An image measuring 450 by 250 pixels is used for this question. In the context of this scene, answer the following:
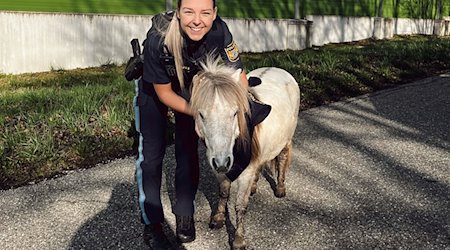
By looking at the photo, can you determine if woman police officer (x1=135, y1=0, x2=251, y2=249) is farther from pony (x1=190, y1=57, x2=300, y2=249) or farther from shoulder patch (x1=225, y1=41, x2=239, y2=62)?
pony (x1=190, y1=57, x2=300, y2=249)

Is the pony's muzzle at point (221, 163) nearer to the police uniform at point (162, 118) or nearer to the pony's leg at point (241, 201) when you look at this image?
the police uniform at point (162, 118)

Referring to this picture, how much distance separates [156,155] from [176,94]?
0.49m

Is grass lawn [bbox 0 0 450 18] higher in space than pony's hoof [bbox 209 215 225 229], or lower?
higher

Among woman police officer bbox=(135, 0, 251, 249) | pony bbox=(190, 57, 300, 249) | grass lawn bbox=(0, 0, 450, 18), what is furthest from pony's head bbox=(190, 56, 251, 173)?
grass lawn bbox=(0, 0, 450, 18)

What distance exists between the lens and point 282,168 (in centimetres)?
448

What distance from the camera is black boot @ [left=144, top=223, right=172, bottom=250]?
132 inches

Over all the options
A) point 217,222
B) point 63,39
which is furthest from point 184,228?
point 63,39

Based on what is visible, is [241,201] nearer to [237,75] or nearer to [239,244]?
[239,244]

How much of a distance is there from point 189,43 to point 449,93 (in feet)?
23.1

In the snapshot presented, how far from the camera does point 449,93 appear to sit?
28.6ft

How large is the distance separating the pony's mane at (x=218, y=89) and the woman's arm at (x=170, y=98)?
0.13 metres

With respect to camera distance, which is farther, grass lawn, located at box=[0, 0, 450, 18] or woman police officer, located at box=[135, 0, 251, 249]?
grass lawn, located at box=[0, 0, 450, 18]

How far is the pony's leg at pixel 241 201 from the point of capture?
11.2 feet

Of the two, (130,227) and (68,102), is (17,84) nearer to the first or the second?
(68,102)
